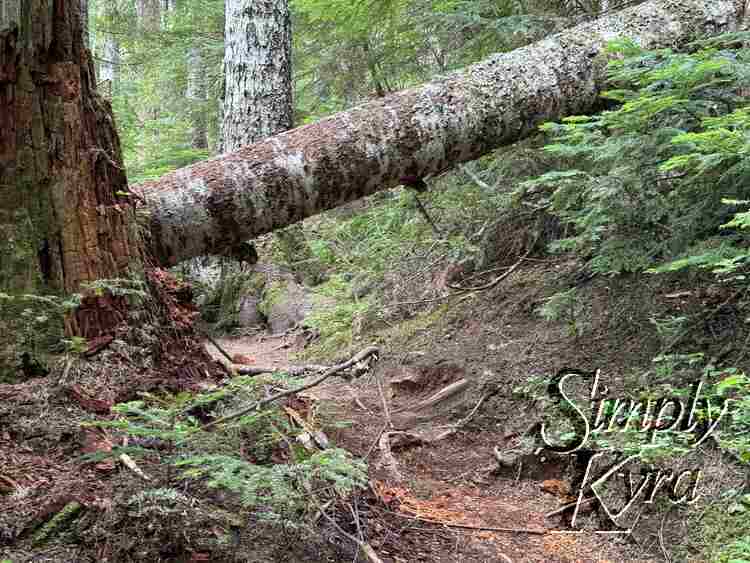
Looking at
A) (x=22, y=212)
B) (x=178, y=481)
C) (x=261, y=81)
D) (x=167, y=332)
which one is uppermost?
(x=261, y=81)

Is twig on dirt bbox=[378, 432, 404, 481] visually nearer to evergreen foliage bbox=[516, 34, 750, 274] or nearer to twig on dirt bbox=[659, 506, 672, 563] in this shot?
twig on dirt bbox=[659, 506, 672, 563]

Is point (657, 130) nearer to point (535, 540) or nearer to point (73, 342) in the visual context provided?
point (535, 540)

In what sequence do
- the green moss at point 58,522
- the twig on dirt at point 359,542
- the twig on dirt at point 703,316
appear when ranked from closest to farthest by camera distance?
the green moss at point 58,522 < the twig on dirt at point 359,542 < the twig on dirt at point 703,316

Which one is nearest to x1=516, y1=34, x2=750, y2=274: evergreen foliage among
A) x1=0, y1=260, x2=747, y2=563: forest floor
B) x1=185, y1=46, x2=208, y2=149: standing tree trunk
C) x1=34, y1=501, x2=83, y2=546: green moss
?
x1=0, y1=260, x2=747, y2=563: forest floor

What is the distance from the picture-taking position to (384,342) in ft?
19.8

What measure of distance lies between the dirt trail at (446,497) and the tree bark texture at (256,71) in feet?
11.9

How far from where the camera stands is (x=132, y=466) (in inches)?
89.1

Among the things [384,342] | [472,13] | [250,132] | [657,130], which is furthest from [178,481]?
[250,132]

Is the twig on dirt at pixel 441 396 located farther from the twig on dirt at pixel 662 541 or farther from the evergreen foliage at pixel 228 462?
the evergreen foliage at pixel 228 462

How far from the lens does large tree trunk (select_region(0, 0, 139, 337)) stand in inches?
110

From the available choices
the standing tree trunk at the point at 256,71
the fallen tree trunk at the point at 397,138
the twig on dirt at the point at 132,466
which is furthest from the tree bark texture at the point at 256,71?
the twig on dirt at the point at 132,466

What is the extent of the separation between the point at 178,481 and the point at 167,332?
1.18 metres

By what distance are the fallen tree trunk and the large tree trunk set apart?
1.16 meters

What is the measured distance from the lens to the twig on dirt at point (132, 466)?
2223mm
